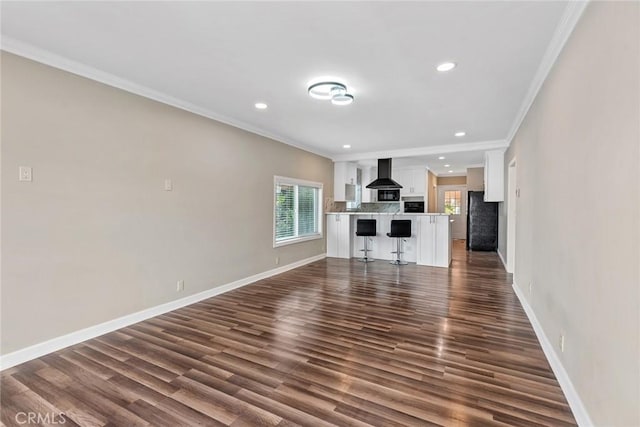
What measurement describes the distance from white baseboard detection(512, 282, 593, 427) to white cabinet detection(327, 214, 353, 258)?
4.44m

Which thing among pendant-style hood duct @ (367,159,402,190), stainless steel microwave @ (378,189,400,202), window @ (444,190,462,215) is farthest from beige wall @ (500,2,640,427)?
window @ (444,190,462,215)

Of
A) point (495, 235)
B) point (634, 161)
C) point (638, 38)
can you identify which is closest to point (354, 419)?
point (634, 161)

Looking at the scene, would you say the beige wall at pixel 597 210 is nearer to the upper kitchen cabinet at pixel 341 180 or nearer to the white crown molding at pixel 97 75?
the white crown molding at pixel 97 75

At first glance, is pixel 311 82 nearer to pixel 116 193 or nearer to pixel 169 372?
pixel 116 193

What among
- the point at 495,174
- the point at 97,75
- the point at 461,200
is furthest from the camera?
the point at 461,200

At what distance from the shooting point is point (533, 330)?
10.5ft

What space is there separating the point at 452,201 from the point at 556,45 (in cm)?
998

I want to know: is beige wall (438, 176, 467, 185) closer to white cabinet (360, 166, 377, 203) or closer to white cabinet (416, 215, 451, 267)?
white cabinet (360, 166, 377, 203)

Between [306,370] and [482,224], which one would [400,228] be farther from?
[306,370]

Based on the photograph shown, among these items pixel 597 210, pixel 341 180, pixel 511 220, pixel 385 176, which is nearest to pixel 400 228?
pixel 385 176

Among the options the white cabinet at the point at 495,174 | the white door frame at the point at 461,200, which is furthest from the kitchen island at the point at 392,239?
the white door frame at the point at 461,200

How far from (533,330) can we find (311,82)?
3466mm

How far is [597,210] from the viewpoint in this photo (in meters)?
1.66

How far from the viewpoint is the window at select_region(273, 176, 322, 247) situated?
5961mm
